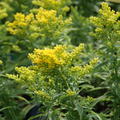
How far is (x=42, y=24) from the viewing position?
4133 millimetres

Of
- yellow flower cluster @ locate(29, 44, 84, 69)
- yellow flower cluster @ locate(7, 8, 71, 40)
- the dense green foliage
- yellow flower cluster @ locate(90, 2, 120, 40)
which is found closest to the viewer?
yellow flower cluster @ locate(29, 44, 84, 69)

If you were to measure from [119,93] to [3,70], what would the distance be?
5.22 ft

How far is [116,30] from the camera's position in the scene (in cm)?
356

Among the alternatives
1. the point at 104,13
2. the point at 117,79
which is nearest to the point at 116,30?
the point at 104,13

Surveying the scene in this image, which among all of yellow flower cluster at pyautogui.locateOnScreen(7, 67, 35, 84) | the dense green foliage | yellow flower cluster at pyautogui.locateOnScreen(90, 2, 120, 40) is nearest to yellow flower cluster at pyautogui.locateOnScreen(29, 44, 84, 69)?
the dense green foliage

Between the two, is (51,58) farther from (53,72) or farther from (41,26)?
(41,26)

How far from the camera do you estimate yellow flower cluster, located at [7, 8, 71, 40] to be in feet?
13.2

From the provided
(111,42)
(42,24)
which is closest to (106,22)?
(111,42)

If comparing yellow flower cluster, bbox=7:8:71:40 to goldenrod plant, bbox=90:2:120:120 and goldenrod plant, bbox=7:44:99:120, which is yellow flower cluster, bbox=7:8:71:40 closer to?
goldenrod plant, bbox=90:2:120:120

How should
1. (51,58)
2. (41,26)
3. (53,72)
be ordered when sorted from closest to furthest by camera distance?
(51,58), (53,72), (41,26)

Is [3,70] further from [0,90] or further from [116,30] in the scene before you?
[116,30]

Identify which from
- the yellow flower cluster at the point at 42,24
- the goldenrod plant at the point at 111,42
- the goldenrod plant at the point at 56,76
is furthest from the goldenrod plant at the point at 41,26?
the goldenrod plant at the point at 56,76

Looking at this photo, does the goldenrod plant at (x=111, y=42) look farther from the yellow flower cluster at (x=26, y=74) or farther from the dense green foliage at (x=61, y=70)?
the yellow flower cluster at (x=26, y=74)

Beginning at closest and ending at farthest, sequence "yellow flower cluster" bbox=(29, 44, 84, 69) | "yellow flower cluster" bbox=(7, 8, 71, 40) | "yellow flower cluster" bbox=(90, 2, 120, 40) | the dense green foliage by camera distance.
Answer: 1. "yellow flower cluster" bbox=(29, 44, 84, 69)
2. the dense green foliage
3. "yellow flower cluster" bbox=(90, 2, 120, 40)
4. "yellow flower cluster" bbox=(7, 8, 71, 40)
